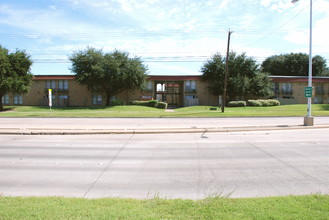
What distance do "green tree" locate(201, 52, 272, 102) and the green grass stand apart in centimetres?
4048

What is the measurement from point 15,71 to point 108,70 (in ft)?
47.2

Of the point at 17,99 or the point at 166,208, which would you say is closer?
the point at 166,208

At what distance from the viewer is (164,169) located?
6723 mm

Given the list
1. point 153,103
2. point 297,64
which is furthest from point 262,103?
point 297,64

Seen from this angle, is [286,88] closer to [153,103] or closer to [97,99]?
[153,103]

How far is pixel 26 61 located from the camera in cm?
3956

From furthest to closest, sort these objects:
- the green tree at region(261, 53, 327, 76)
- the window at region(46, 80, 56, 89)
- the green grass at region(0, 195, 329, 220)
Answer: the green tree at region(261, 53, 327, 76) < the window at region(46, 80, 56, 89) < the green grass at region(0, 195, 329, 220)

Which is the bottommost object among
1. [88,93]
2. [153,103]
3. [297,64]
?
[153,103]

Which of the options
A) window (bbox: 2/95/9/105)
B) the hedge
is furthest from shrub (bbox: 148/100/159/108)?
window (bbox: 2/95/9/105)

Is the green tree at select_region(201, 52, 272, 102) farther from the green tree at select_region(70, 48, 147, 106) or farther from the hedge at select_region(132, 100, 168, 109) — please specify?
the green tree at select_region(70, 48, 147, 106)

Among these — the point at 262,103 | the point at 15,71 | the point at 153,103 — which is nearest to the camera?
the point at 15,71

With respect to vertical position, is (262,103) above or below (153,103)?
above

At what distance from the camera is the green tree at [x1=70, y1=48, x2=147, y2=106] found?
40469 mm

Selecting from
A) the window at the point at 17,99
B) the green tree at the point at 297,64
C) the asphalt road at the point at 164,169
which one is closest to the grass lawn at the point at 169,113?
the window at the point at 17,99
